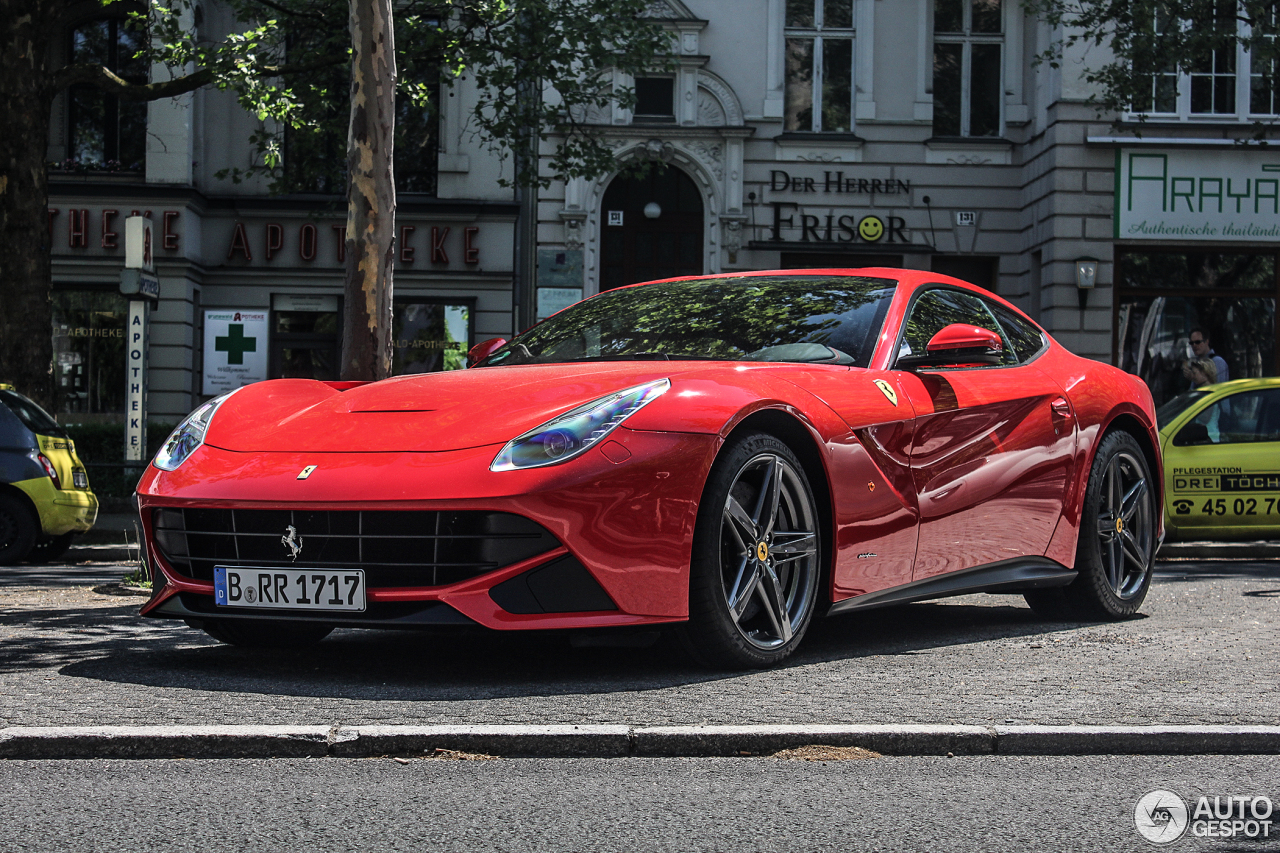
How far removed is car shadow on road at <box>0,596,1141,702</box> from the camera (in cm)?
469

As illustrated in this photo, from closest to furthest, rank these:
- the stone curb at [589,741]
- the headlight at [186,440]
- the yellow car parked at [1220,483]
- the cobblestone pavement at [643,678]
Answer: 1. the stone curb at [589,741]
2. the cobblestone pavement at [643,678]
3. the headlight at [186,440]
4. the yellow car parked at [1220,483]

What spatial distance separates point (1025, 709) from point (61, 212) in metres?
22.2

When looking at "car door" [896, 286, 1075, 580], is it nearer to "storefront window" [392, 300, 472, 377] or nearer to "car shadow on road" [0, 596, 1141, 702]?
"car shadow on road" [0, 596, 1141, 702]

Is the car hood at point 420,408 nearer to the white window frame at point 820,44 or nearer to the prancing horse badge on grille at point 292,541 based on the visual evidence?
the prancing horse badge on grille at point 292,541

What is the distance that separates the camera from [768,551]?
4.97 metres

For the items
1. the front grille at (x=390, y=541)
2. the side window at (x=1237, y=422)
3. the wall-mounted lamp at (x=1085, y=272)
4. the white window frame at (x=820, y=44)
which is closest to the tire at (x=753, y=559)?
the front grille at (x=390, y=541)

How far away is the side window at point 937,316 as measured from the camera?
235 inches

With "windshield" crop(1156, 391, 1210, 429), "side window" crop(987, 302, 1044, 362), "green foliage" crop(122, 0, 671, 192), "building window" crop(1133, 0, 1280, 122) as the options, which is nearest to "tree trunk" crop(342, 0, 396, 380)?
"side window" crop(987, 302, 1044, 362)

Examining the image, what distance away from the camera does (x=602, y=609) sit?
4.52m

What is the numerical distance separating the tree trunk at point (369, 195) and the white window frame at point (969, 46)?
56.2 ft

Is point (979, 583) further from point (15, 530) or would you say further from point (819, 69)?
point (819, 69)

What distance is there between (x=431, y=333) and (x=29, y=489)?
1335 cm

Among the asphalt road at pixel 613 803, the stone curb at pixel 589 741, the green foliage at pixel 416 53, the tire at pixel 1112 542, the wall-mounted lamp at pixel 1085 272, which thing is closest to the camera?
the asphalt road at pixel 613 803

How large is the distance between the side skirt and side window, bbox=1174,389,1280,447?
6530mm
